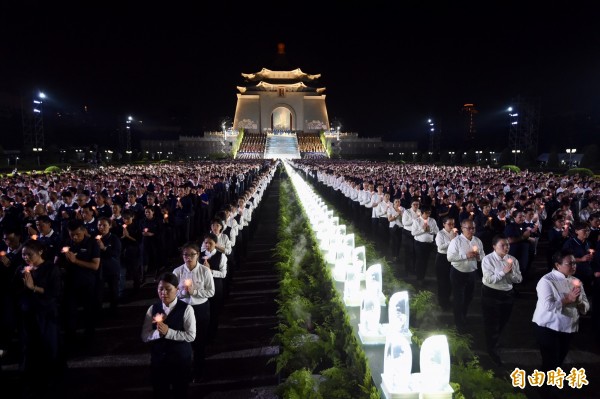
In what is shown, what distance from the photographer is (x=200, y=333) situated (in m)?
5.56

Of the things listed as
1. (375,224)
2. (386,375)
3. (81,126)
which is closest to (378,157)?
(81,126)

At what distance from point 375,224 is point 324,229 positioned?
4.38m

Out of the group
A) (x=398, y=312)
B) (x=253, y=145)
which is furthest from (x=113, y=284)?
(x=253, y=145)

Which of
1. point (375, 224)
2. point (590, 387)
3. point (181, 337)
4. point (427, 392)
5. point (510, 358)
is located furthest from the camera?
point (375, 224)

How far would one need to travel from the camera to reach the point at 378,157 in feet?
237

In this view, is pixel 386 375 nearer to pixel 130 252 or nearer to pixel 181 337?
pixel 181 337

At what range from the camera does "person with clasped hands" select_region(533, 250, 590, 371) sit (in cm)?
489

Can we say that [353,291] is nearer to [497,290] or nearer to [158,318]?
[497,290]

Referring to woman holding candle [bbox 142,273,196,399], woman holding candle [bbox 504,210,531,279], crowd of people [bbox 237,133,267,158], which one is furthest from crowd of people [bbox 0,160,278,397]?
crowd of people [bbox 237,133,267,158]

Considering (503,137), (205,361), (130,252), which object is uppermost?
(503,137)

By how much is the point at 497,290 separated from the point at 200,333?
3.79 m

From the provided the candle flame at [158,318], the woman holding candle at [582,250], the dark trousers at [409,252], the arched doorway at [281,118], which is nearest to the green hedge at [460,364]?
the candle flame at [158,318]

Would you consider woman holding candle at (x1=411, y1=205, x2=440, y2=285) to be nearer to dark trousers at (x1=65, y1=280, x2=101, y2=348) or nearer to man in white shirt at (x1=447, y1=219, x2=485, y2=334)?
man in white shirt at (x1=447, y1=219, x2=485, y2=334)

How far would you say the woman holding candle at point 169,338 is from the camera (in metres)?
4.29
